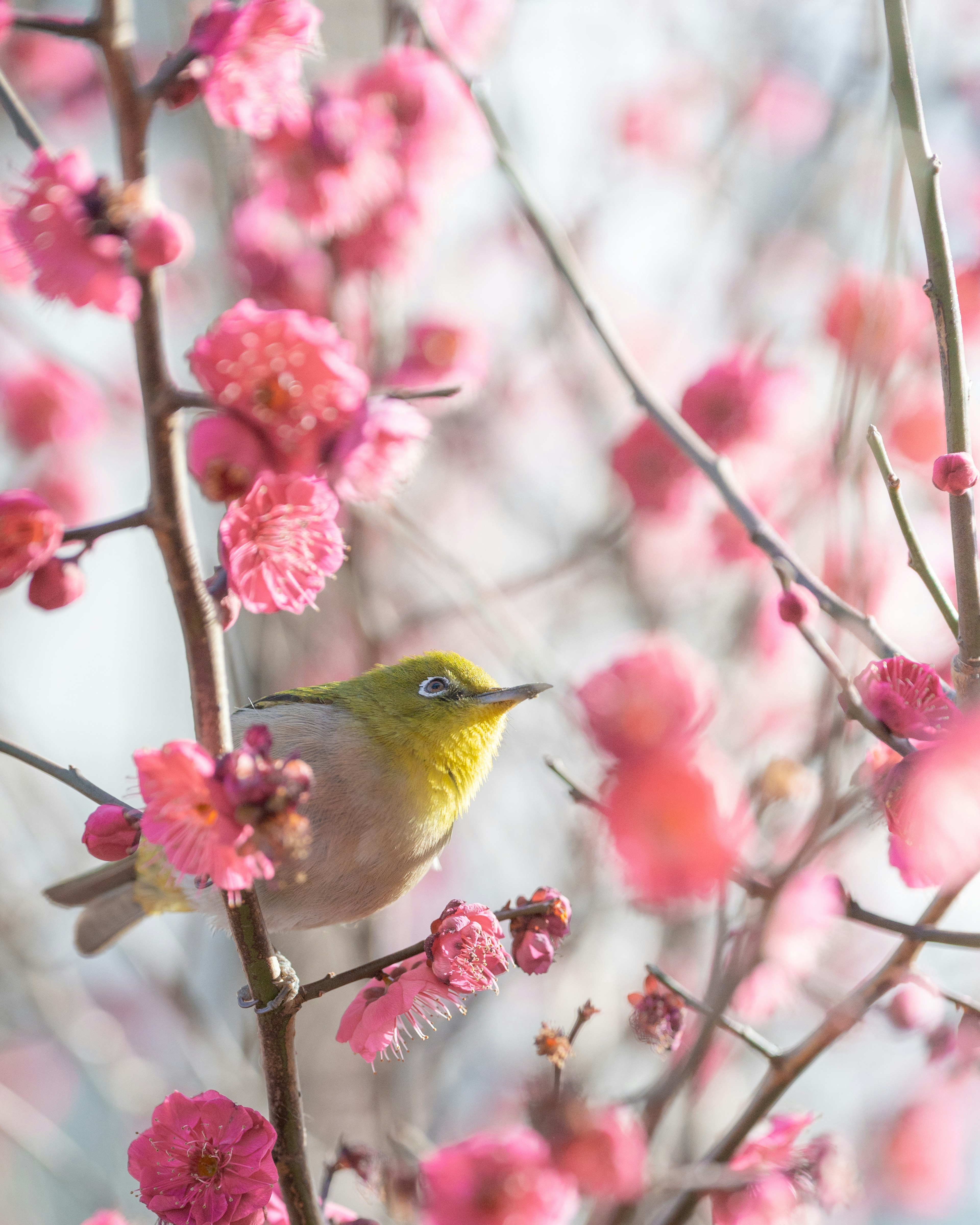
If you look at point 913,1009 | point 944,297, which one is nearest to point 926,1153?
point 913,1009

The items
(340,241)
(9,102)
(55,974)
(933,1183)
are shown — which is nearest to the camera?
(9,102)

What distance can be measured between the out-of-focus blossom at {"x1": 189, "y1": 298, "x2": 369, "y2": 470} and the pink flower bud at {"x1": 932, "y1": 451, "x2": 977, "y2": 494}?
969 millimetres

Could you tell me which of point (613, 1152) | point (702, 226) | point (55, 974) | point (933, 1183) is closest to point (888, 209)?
point (613, 1152)

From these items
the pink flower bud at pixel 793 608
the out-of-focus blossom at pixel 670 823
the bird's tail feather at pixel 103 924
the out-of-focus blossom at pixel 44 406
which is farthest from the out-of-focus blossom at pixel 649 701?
the out-of-focus blossom at pixel 44 406

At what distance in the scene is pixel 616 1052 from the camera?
4074 millimetres

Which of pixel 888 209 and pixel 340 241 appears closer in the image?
pixel 888 209

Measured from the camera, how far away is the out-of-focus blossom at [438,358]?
13.2ft

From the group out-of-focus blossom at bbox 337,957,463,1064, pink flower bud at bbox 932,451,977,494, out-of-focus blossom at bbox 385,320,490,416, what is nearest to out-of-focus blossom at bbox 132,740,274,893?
out-of-focus blossom at bbox 337,957,463,1064

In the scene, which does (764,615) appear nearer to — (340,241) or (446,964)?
(340,241)

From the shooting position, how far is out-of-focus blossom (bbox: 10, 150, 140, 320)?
1621 millimetres

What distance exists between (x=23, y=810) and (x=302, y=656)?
1.56 meters

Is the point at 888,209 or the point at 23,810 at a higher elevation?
the point at 23,810

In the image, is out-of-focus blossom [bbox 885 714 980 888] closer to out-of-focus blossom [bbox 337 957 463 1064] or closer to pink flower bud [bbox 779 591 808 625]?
pink flower bud [bbox 779 591 808 625]

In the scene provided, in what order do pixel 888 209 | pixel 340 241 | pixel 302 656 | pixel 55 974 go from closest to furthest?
1. pixel 888 209
2. pixel 340 241
3. pixel 55 974
4. pixel 302 656
